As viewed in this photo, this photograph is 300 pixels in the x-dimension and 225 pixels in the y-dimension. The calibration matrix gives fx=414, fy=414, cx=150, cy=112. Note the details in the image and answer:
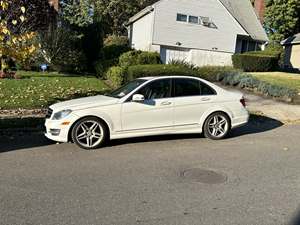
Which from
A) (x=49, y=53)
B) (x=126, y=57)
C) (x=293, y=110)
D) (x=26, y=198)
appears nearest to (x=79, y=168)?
(x=26, y=198)

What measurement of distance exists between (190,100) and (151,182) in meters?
3.34

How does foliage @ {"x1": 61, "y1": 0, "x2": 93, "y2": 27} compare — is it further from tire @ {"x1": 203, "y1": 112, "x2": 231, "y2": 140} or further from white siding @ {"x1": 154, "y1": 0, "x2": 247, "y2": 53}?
tire @ {"x1": 203, "y1": 112, "x2": 231, "y2": 140}

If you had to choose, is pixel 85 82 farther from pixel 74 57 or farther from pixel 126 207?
pixel 126 207

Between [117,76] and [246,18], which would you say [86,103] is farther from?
[246,18]

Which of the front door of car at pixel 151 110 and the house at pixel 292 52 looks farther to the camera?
the house at pixel 292 52

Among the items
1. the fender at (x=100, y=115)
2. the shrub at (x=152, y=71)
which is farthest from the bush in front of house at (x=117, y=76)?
the fender at (x=100, y=115)

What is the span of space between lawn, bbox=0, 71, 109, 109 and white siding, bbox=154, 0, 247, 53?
11.8 metres

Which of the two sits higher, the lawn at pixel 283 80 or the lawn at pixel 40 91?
the lawn at pixel 283 80

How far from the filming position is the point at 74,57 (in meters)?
27.8

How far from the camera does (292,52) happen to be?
42.2 m

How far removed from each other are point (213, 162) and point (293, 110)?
828cm

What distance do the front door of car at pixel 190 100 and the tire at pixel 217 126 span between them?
0.90 ft

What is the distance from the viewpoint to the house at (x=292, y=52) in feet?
134

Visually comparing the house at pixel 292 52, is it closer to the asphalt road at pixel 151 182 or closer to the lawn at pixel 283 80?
the lawn at pixel 283 80
